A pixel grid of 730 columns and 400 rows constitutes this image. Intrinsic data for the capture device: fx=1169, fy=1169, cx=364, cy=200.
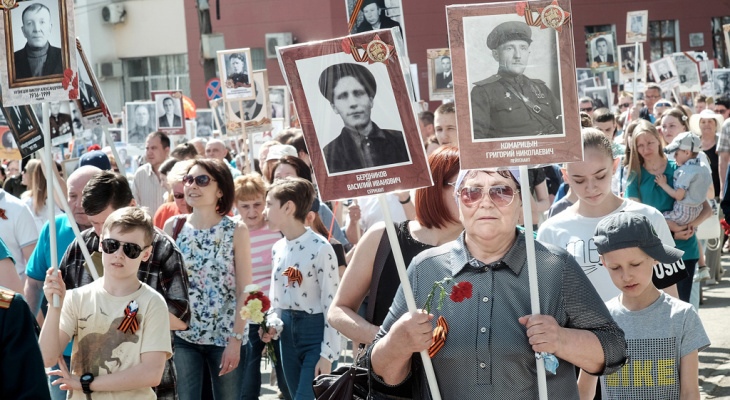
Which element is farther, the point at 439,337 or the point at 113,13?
the point at 113,13

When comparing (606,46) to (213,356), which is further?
(606,46)

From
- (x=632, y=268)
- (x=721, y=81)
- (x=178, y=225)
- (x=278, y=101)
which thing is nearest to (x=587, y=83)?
(x=721, y=81)

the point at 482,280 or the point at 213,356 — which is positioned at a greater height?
the point at 482,280

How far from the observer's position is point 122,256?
4793 millimetres

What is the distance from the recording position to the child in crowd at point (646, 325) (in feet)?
14.4

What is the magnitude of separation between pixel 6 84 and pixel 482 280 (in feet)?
9.15

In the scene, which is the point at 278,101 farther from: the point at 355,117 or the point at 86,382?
the point at 355,117

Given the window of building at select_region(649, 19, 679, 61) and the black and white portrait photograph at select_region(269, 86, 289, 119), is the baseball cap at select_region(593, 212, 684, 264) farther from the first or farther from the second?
the window of building at select_region(649, 19, 679, 61)

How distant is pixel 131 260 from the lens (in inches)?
190

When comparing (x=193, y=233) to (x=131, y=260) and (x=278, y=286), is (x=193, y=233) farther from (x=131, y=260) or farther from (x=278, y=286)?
(x=131, y=260)

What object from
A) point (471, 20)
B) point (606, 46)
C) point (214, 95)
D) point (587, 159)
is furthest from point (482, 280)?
point (606, 46)

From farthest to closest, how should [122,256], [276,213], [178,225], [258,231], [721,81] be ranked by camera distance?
[721,81] < [258,231] < [276,213] < [178,225] < [122,256]

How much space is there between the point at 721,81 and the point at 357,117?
18.1 meters

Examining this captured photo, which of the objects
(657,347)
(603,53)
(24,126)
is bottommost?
(657,347)
